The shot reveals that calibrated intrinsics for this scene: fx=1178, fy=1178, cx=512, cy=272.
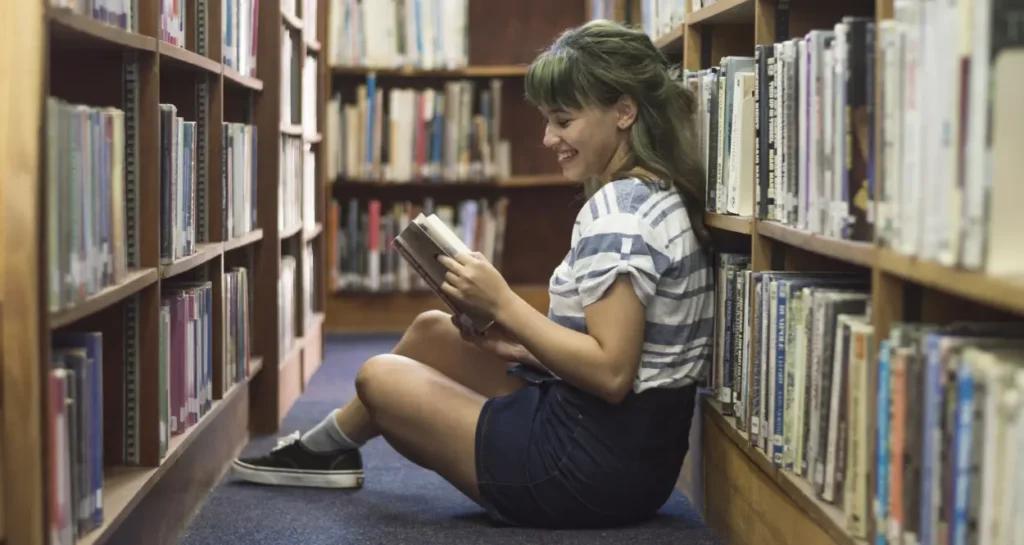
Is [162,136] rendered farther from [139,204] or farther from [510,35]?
[510,35]

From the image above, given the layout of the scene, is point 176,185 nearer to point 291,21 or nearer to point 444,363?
point 444,363

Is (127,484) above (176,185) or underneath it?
underneath

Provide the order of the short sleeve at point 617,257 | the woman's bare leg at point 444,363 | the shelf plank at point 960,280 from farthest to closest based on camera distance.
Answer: the woman's bare leg at point 444,363, the short sleeve at point 617,257, the shelf plank at point 960,280

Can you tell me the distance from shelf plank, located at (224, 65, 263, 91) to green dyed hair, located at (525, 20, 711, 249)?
0.74 m

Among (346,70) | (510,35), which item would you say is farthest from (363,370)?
(510,35)

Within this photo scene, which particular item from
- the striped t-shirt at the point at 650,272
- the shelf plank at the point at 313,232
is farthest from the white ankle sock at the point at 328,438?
the shelf plank at the point at 313,232

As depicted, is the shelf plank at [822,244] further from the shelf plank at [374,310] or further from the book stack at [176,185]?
the shelf plank at [374,310]

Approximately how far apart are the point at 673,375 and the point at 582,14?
10.5 ft

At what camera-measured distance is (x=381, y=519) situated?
213 cm

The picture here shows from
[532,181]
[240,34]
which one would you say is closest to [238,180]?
[240,34]

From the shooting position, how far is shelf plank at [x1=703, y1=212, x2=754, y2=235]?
184cm

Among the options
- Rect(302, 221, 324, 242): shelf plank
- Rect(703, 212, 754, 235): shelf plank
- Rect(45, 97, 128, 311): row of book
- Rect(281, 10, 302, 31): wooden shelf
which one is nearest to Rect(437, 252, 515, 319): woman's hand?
Rect(703, 212, 754, 235): shelf plank

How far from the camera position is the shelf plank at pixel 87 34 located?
4.30 feet

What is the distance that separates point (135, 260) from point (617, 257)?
0.72 meters
